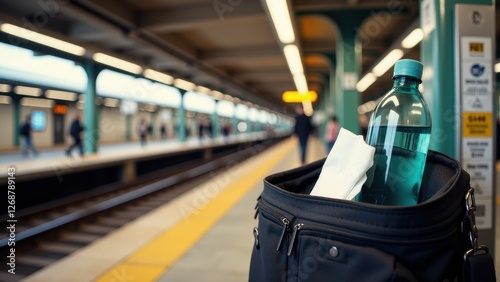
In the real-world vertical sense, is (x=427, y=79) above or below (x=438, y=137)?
above

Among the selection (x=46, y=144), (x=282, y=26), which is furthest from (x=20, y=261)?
(x=46, y=144)

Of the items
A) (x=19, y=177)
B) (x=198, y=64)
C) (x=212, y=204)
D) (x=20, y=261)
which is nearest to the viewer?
(x=20, y=261)

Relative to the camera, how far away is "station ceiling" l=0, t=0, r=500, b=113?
265 inches

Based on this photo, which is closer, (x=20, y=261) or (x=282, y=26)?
(x=20, y=261)

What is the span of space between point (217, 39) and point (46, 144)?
20.4 m

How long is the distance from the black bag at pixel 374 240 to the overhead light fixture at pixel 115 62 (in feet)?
33.1

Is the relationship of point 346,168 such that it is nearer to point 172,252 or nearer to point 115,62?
point 172,252

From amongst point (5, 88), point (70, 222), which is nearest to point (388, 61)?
point (70, 222)

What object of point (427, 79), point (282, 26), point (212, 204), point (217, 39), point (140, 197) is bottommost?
point (140, 197)

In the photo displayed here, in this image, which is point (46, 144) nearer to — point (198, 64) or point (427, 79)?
point (198, 64)

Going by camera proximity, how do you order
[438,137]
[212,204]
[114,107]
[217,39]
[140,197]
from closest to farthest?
[438,137]
[212,204]
[140,197]
[217,39]
[114,107]

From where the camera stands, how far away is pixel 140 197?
828cm

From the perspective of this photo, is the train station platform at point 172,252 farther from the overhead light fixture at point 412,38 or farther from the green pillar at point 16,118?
the green pillar at point 16,118

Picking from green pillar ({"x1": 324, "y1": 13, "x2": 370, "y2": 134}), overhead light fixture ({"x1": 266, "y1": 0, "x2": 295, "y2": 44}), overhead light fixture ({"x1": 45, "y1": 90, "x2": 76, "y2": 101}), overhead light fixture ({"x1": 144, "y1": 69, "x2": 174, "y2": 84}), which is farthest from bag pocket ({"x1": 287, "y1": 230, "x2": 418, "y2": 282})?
overhead light fixture ({"x1": 45, "y1": 90, "x2": 76, "y2": 101})
